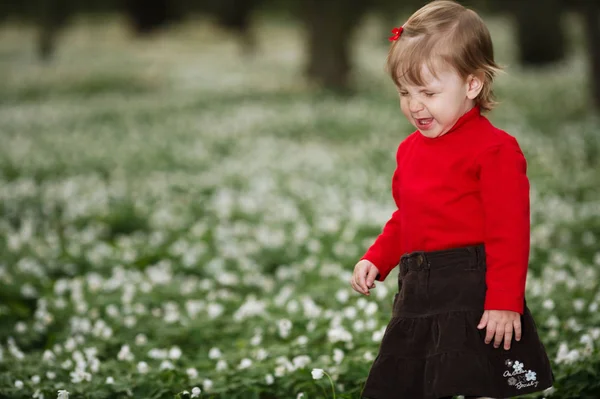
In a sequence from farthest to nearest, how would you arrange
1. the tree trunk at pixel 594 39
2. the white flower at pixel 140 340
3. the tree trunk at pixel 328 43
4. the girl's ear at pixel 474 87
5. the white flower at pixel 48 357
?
the tree trunk at pixel 328 43 < the tree trunk at pixel 594 39 < the white flower at pixel 140 340 < the white flower at pixel 48 357 < the girl's ear at pixel 474 87

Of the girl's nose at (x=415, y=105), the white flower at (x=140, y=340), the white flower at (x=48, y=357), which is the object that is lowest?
the white flower at (x=140, y=340)

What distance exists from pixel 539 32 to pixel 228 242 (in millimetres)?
18063

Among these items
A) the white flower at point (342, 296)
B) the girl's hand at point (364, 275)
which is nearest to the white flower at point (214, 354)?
the white flower at point (342, 296)

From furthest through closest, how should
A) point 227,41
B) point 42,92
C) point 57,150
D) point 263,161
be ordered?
point 227,41 < point 42,92 < point 57,150 < point 263,161

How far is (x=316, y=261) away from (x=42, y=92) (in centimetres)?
1714

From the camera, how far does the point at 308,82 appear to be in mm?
19453

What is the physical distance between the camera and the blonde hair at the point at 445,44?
2629 mm

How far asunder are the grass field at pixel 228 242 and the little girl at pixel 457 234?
93cm

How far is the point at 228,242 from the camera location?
7.08 m

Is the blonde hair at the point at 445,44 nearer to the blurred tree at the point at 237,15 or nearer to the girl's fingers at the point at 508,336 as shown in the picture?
the girl's fingers at the point at 508,336

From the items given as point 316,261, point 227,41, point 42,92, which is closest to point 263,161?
point 316,261

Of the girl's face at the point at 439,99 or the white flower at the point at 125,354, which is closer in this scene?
the girl's face at the point at 439,99

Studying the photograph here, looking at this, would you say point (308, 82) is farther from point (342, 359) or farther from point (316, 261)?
point (342, 359)

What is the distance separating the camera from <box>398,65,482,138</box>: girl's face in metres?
2.67
